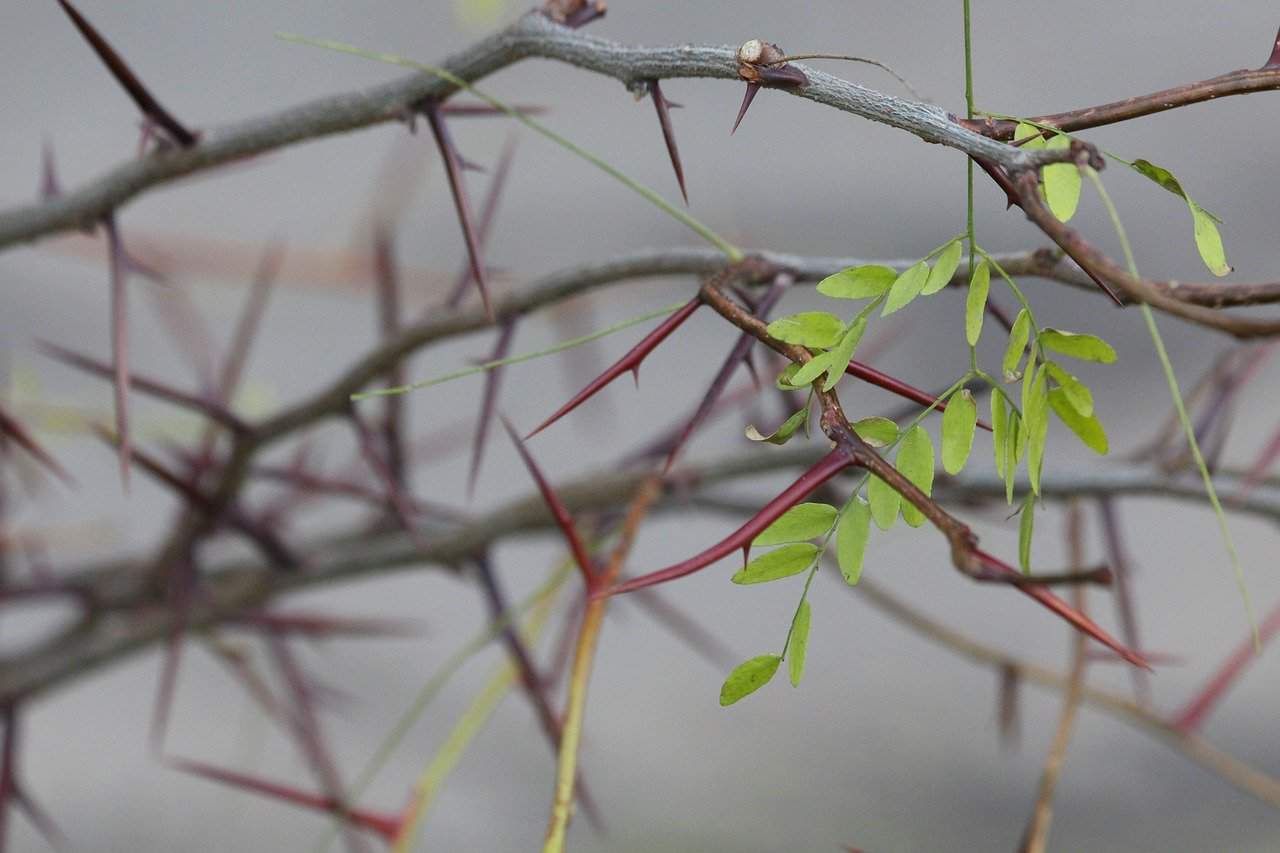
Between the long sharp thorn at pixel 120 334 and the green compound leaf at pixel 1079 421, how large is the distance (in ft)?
0.90

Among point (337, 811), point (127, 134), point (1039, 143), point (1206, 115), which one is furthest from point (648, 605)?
point (127, 134)

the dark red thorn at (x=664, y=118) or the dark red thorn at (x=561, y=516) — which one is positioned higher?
the dark red thorn at (x=664, y=118)

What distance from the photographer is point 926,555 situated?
1014mm

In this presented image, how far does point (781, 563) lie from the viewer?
23cm

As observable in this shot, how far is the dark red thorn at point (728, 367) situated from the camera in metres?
0.26

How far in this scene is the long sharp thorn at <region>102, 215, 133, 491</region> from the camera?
0.38m

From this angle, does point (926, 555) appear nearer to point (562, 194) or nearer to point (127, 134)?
point (562, 194)

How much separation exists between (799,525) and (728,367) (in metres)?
0.06

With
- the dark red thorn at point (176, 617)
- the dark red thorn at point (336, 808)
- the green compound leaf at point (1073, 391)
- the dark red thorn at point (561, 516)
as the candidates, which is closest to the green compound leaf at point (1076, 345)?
the green compound leaf at point (1073, 391)

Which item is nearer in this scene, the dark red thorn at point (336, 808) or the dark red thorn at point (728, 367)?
the dark red thorn at point (728, 367)

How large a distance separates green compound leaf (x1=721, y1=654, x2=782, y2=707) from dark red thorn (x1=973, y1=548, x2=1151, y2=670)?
4cm

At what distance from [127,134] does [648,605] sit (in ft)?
2.98

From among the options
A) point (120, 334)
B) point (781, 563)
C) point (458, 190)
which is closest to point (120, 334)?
point (120, 334)

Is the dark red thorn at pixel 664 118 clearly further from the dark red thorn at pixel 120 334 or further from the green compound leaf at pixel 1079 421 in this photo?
the dark red thorn at pixel 120 334
